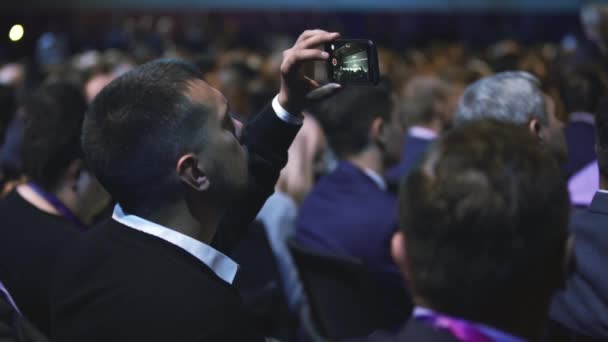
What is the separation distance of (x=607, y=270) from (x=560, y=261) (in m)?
0.90

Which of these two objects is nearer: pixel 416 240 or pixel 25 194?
pixel 416 240

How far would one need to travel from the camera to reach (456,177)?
1.10 m

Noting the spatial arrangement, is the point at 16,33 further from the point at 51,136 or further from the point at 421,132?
the point at 421,132

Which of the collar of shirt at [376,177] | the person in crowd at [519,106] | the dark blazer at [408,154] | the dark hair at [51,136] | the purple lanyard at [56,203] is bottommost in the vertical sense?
the dark blazer at [408,154]

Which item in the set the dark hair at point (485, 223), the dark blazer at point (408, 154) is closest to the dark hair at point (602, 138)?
the dark hair at point (485, 223)

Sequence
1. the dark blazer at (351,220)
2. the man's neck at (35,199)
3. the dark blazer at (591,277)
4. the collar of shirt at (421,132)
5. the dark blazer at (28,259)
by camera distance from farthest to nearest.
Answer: the collar of shirt at (421,132), the dark blazer at (351,220), the man's neck at (35,199), the dark blazer at (28,259), the dark blazer at (591,277)

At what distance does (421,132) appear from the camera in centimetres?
452

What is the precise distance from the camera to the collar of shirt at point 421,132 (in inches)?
176

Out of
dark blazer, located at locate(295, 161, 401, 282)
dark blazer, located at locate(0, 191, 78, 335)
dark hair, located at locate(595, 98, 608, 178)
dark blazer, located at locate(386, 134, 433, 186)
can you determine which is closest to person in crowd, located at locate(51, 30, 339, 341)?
dark blazer, located at locate(0, 191, 78, 335)

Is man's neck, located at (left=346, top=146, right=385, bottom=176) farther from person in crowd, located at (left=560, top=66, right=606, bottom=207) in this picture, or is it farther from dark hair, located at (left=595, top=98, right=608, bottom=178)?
dark hair, located at (left=595, top=98, right=608, bottom=178)

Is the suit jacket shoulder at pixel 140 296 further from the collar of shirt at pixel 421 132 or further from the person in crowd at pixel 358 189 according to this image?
the collar of shirt at pixel 421 132

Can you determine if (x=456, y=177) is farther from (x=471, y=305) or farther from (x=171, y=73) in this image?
(x=171, y=73)

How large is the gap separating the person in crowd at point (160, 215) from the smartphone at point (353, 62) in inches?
1.2

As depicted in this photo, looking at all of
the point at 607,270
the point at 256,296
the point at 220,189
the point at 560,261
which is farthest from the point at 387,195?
the point at 560,261
